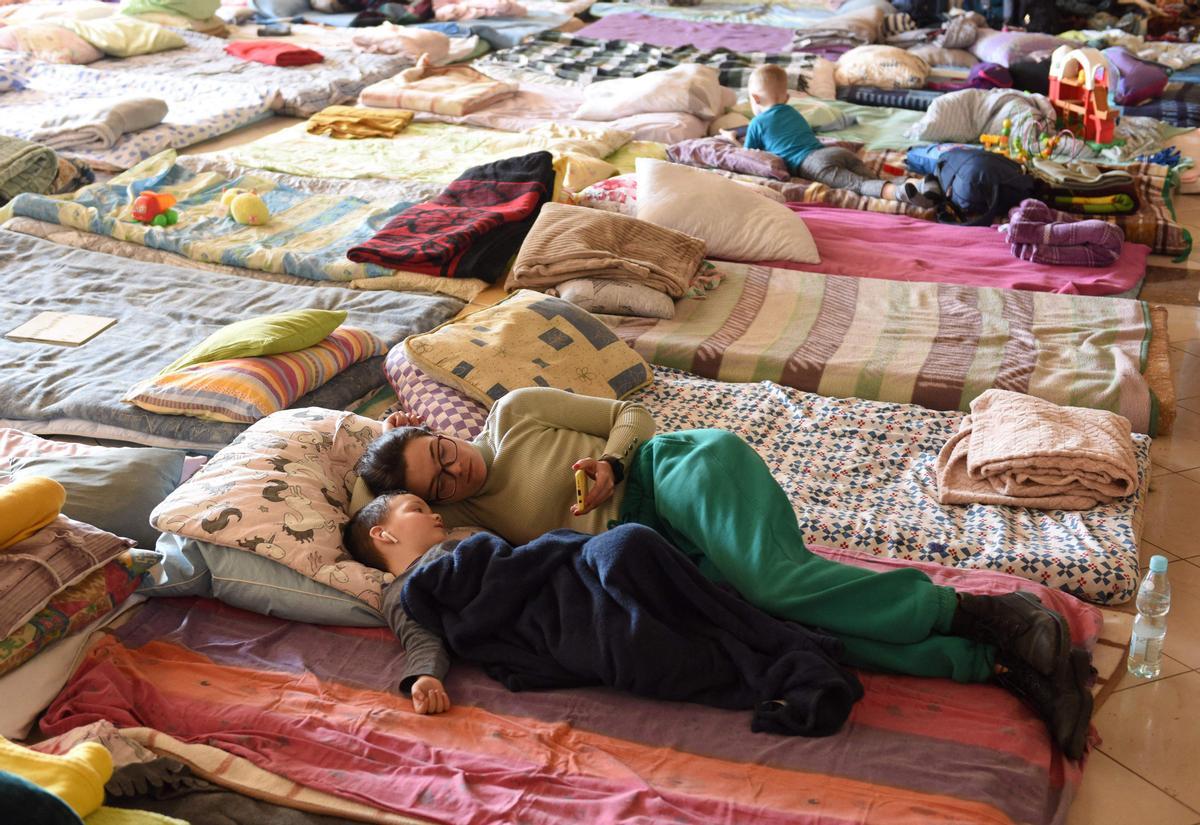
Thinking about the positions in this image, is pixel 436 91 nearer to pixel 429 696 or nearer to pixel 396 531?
pixel 396 531

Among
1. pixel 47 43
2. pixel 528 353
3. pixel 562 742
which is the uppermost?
pixel 47 43

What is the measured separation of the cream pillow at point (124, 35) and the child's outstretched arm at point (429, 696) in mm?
5142

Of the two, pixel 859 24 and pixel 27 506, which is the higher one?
pixel 27 506

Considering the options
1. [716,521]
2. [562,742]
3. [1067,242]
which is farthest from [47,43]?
[562,742]

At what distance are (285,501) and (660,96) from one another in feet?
10.8

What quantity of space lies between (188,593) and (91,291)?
156 cm

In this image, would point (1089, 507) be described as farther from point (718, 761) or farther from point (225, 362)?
point (225, 362)

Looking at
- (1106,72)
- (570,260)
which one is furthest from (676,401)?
(1106,72)

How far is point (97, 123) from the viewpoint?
15.4 feet

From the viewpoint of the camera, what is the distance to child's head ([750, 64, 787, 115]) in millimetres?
4680

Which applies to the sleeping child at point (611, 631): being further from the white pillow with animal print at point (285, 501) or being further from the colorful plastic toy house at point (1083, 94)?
the colorful plastic toy house at point (1083, 94)

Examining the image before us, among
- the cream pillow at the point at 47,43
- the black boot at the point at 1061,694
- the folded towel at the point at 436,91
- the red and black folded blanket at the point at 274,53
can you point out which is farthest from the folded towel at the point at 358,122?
the black boot at the point at 1061,694

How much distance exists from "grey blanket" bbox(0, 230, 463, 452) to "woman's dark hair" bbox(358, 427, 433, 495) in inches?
21.8

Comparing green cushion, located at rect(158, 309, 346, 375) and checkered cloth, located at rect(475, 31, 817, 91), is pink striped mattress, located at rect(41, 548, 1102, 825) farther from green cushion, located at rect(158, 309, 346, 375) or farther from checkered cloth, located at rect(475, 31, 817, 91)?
checkered cloth, located at rect(475, 31, 817, 91)
